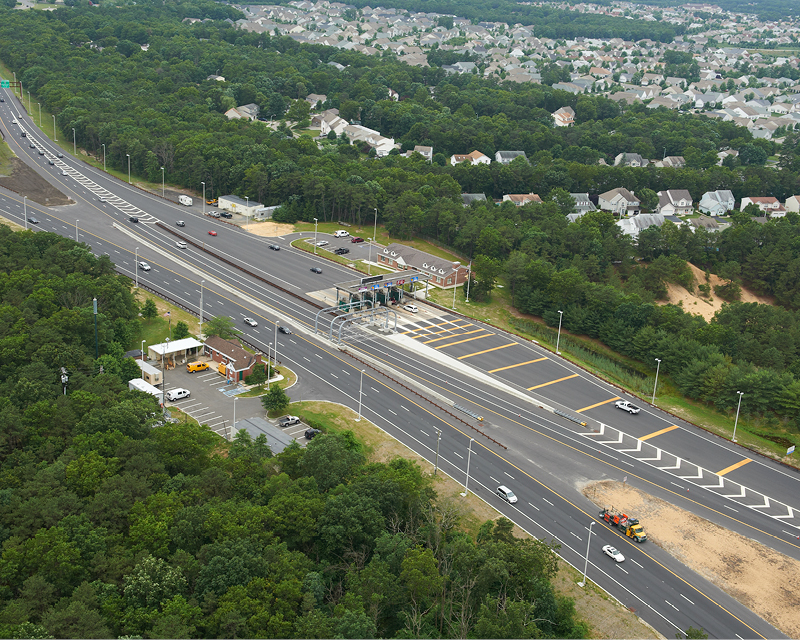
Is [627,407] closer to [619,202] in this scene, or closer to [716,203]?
[619,202]

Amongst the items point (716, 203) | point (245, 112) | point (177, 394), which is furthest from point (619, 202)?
point (177, 394)

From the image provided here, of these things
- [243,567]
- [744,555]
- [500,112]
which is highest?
[500,112]

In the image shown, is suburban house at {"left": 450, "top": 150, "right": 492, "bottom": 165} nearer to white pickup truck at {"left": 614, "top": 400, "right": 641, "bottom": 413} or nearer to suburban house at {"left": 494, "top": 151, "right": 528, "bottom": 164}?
suburban house at {"left": 494, "top": 151, "right": 528, "bottom": 164}

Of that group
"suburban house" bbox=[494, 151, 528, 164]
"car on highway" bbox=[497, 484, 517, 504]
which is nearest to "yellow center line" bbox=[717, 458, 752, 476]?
"car on highway" bbox=[497, 484, 517, 504]

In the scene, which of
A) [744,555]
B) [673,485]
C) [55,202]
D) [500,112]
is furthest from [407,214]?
[500,112]

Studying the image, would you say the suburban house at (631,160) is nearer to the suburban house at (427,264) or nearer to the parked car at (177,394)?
the suburban house at (427,264)

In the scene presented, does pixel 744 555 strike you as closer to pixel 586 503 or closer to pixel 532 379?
pixel 586 503
